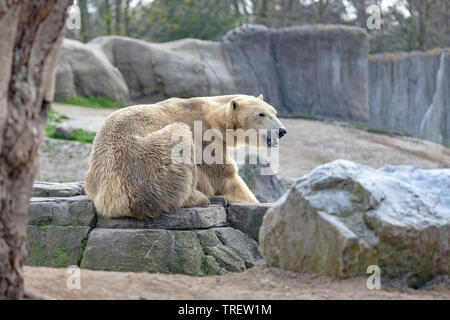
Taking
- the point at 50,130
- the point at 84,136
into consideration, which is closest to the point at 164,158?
the point at 84,136

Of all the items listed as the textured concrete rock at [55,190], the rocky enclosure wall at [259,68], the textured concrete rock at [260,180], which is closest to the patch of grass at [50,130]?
the rocky enclosure wall at [259,68]

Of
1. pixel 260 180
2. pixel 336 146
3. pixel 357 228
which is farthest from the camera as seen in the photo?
pixel 336 146

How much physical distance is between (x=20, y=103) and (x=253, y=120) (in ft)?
12.9

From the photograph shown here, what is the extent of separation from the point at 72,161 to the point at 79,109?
4451mm

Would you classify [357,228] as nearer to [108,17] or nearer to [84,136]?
[84,136]

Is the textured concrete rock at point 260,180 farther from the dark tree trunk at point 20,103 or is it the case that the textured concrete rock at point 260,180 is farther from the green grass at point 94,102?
the green grass at point 94,102

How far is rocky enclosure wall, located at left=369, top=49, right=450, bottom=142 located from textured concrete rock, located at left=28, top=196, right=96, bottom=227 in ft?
50.6

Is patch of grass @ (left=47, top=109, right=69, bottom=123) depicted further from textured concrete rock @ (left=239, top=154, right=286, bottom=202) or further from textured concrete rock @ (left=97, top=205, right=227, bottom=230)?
textured concrete rock @ (left=97, top=205, right=227, bottom=230)

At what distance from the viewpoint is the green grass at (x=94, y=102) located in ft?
59.5

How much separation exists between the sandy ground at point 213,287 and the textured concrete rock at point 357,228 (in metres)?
0.11

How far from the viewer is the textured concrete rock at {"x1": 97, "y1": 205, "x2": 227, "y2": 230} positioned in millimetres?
6184

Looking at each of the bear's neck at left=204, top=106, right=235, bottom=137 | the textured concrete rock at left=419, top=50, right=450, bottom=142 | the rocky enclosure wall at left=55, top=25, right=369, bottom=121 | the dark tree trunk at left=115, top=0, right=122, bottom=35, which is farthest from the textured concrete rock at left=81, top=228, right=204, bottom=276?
the dark tree trunk at left=115, top=0, right=122, bottom=35

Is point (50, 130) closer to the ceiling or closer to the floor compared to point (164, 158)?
closer to the floor

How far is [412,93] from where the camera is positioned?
66.3 feet
